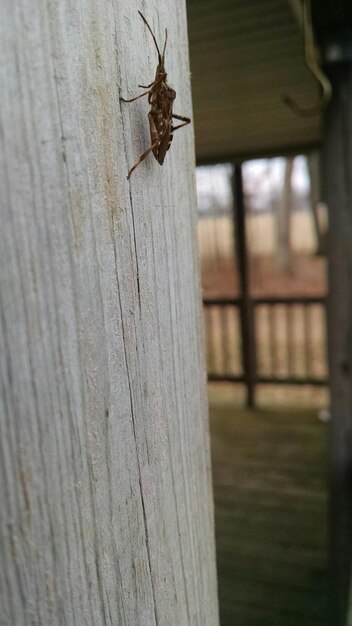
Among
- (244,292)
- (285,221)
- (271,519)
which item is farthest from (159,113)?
(285,221)

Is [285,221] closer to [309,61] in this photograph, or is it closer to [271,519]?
[271,519]

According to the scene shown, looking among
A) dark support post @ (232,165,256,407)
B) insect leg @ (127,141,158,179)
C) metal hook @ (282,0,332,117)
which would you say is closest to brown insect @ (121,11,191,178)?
insect leg @ (127,141,158,179)

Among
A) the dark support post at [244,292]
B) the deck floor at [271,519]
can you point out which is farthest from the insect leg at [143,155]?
the dark support post at [244,292]

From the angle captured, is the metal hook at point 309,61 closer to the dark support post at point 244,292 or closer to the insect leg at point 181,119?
the insect leg at point 181,119

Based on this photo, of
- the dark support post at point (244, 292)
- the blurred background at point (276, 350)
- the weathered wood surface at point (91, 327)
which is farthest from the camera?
the dark support post at point (244, 292)

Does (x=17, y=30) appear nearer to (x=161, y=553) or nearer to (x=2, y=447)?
(x=2, y=447)

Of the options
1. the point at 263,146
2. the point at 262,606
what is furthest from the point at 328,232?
the point at 263,146

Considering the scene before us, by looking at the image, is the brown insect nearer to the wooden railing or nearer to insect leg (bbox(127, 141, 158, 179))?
insect leg (bbox(127, 141, 158, 179))

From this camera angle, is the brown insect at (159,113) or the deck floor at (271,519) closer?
the brown insect at (159,113)
